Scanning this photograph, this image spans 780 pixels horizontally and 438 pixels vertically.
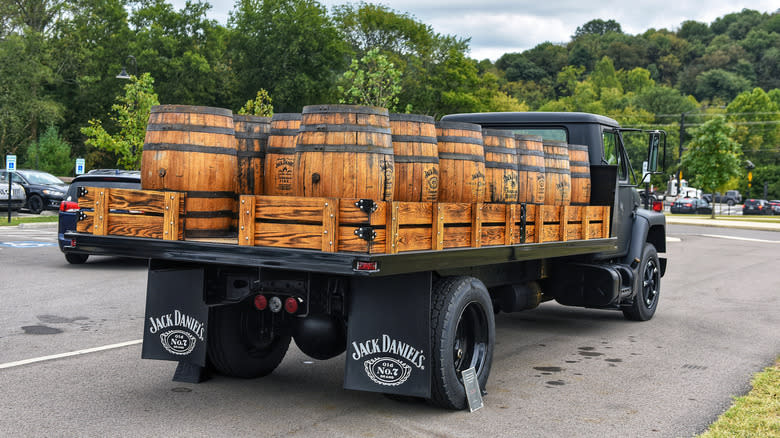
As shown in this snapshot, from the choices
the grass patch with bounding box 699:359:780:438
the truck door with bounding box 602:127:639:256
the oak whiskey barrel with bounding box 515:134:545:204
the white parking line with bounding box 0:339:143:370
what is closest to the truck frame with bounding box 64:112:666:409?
the oak whiskey barrel with bounding box 515:134:545:204

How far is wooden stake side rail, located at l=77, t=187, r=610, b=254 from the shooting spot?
464cm

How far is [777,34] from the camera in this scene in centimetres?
15938

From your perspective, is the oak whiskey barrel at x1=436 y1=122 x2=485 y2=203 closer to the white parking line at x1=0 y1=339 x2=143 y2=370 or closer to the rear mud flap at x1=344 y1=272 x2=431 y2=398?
the rear mud flap at x1=344 y1=272 x2=431 y2=398

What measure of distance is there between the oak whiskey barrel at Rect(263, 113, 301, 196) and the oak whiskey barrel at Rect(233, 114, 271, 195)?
143 mm

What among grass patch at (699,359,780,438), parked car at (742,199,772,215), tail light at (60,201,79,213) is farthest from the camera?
parked car at (742,199,772,215)

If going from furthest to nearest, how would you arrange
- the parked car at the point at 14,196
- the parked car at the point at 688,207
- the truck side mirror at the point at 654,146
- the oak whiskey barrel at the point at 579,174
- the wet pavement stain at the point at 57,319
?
the parked car at the point at 688,207 → the parked car at the point at 14,196 → the truck side mirror at the point at 654,146 → the wet pavement stain at the point at 57,319 → the oak whiskey barrel at the point at 579,174

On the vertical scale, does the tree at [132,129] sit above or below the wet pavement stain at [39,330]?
above

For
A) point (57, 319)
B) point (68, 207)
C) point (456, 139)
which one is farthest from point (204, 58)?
point (456, 139)

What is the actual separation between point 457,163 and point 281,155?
1303 millimetres

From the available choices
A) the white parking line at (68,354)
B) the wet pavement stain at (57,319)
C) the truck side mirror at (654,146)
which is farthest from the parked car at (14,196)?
the truck side mirror at (654,146)

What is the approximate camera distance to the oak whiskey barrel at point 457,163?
5910mm

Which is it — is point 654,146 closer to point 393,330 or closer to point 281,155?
point 281,155

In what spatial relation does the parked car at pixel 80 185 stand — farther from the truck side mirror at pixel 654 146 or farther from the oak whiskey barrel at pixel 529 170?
the truck side mirror at pixel 654 146

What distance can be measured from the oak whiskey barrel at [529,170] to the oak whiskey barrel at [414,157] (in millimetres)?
1362
